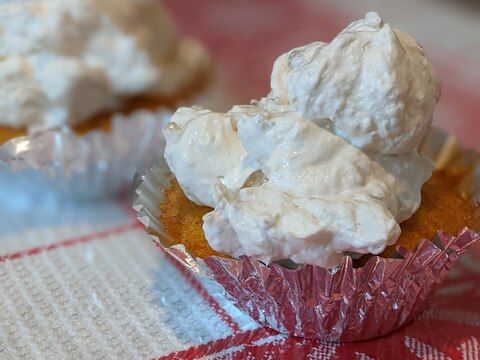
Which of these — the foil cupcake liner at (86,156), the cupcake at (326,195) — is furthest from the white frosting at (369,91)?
the foil cupcake liner at (86,156)

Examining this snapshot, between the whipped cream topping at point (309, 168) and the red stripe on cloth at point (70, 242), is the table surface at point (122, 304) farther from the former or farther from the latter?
the whipped cream topping at point (309, 168)

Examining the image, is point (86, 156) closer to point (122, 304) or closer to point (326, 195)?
point (122, 304)

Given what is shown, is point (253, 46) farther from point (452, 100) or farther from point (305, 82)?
point (305, 82)

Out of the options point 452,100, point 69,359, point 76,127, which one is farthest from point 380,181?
point 452,100

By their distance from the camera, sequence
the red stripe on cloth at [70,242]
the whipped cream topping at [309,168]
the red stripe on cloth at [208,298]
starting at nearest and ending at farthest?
the whipped cream topping at [309,168]
the red stripe on cloth at [208,298]
the red stripe on cloth at [70,242]

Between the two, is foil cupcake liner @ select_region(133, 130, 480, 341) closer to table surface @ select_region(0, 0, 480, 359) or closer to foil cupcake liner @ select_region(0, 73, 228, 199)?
table surface @ select_region(0, 0, 480, 359)

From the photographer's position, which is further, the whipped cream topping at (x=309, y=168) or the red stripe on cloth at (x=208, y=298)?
the red stripe on cloth at (x=208, y=298)

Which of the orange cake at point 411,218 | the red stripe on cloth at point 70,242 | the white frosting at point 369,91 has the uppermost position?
the white frosting at point 369,91
